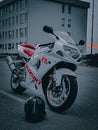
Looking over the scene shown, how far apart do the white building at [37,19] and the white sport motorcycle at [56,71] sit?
136 feet

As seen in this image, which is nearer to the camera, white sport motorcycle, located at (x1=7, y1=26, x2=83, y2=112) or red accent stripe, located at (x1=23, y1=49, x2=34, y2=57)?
white sport motorcycle, located at (x1=7, y1=26, x2=83, y2=112)

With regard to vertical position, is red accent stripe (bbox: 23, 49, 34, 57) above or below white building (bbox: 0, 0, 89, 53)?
below

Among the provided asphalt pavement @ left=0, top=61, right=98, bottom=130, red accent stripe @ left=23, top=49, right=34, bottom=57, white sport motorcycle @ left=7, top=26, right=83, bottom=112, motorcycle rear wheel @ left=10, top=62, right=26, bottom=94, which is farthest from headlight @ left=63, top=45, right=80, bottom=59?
motorcycle rear wheel @ left=10, top=62, right=26, bottom=94

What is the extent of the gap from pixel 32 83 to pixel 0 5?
6254 centimetres

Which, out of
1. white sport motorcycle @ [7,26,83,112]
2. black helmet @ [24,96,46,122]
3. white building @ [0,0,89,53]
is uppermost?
white building @ [0,0,89,53]

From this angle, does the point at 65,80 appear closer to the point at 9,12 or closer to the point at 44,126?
the point at 44,126

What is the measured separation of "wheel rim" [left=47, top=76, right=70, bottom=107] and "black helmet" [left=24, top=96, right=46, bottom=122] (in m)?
0.54

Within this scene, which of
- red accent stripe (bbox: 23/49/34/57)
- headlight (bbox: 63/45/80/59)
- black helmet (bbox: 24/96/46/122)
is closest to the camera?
black helmet (bbox: 24/96/46/122)

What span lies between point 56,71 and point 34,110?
93 cm

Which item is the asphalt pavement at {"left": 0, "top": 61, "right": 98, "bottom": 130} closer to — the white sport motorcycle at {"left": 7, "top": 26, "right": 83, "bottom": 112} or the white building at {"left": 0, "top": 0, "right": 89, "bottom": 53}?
the white sport motorcycle at {"left": 7, "top": 26, "right": 83, "bottom": 112}

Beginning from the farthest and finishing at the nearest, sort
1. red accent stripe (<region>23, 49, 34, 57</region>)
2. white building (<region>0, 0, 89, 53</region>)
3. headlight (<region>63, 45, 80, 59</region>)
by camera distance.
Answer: white building (<region>0, 0, 89, 53</region>)
red accent stripe (<region>23, 49, 34, 57</region>)
headlight (<region>63, 45, 80, 59</region>)

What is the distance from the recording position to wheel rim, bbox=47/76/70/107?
435 cm

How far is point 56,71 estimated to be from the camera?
14.8ft

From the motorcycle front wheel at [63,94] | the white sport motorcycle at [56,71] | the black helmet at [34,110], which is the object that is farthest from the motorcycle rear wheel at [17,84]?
the black helmet at [34,110]
